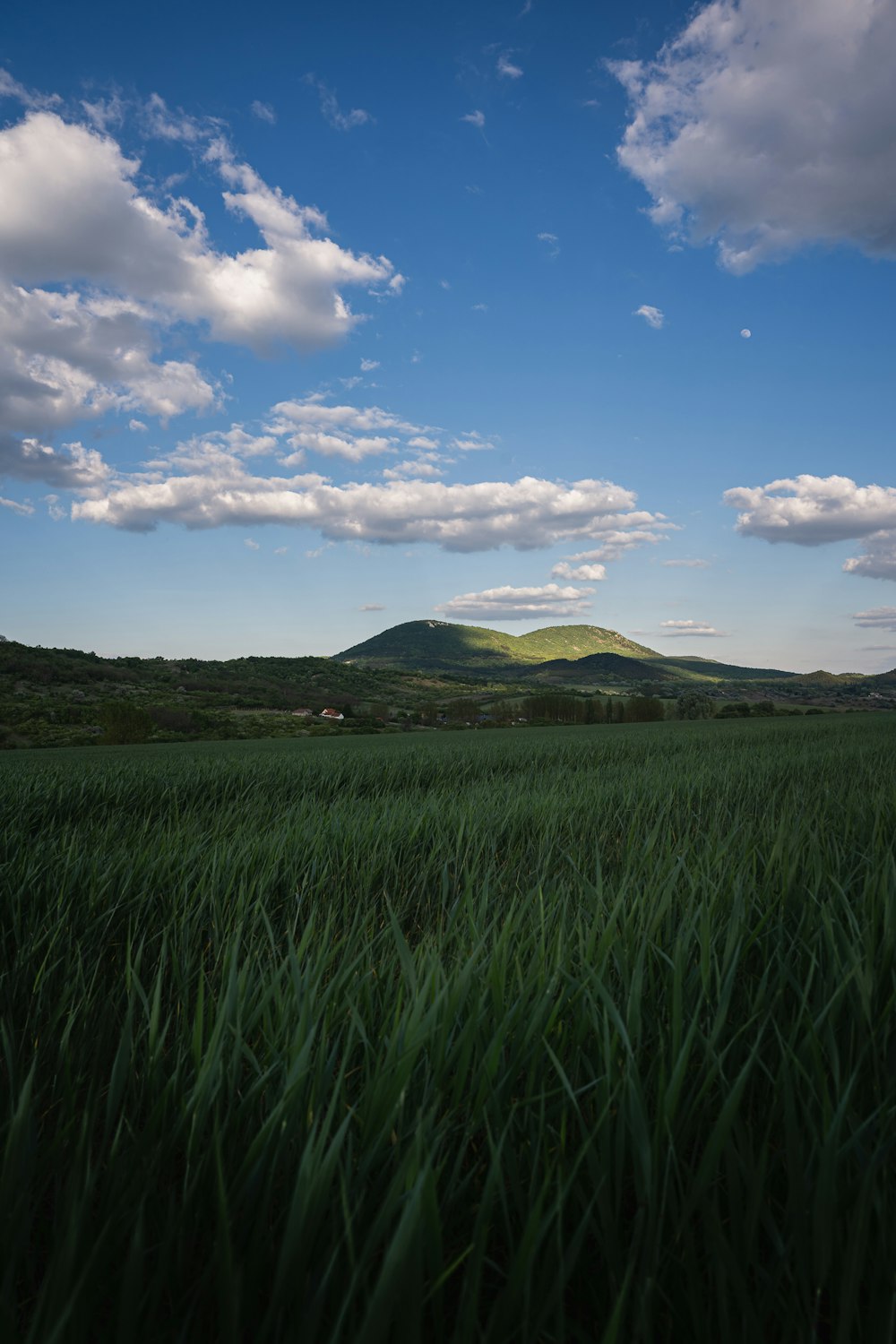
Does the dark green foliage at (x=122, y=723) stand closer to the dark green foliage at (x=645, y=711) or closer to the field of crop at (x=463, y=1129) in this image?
the field of crop at (x=463, y=1129)

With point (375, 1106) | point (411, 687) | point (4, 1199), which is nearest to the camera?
point (4, 1199)

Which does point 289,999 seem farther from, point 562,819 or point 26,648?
point 26,648

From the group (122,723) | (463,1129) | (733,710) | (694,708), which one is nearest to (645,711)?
(694,708)

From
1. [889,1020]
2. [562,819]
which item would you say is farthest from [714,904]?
[562,819]

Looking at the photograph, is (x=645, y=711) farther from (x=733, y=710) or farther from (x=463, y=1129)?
(x=463, y=1129)

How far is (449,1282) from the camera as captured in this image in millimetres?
754

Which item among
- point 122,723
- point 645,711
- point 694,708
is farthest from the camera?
point 694,708

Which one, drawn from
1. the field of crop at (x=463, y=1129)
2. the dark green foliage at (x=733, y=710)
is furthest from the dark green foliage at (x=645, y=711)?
the field of crop at (x=463, y=1129)

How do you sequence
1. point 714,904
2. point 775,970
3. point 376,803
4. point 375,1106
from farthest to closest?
point 376,803, point 714,904, point 775,970, point 375,1106

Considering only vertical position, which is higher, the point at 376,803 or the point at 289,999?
the point at 289,999

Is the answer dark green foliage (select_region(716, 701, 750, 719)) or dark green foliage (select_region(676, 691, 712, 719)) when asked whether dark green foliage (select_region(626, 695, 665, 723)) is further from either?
dark green foliage (select_region(716, 701, 750, 719))

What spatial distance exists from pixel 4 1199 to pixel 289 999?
1.44 feet

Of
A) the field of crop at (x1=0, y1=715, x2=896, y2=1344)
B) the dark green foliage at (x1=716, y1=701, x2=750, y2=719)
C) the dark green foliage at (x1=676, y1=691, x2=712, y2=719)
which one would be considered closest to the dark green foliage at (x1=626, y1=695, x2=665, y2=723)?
the dark green foliage at (x1=676, y1=691, x2=712, y2=719)

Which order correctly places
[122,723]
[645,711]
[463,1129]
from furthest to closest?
1. [645,711]
2. [122,723]
3. [463,1129]
